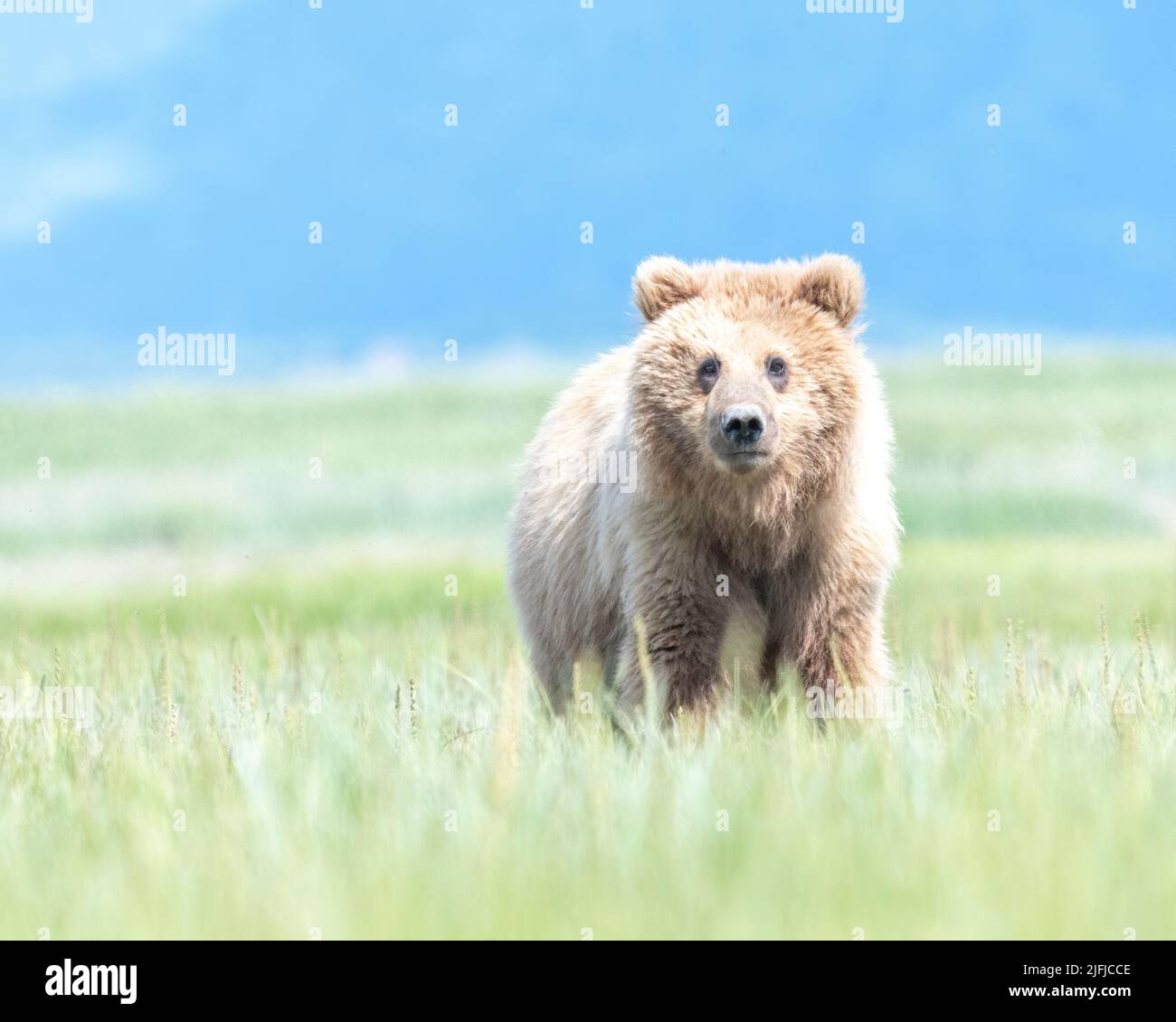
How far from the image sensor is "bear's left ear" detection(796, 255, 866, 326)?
715cm

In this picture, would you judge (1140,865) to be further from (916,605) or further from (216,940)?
(916,605)

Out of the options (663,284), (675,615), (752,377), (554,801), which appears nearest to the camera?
(554,801)

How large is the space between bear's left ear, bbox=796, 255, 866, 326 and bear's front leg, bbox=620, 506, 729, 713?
1222 mm

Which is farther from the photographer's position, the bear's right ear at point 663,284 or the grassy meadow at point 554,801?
the bear's right ear at point 663,284

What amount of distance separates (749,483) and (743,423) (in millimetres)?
470

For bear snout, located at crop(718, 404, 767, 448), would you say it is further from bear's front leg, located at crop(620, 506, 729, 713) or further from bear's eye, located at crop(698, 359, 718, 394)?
bear's front leg, located at crop(620, 506, 729, 713)

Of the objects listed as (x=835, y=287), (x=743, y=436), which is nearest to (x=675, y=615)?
(x=743, y=436)

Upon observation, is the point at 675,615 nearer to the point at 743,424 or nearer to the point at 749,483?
the point at 749,483

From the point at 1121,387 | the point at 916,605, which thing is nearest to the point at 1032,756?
the point at 916,605

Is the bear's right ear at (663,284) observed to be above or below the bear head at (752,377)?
above

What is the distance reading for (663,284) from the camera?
7332mm

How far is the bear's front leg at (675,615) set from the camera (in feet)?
23.4

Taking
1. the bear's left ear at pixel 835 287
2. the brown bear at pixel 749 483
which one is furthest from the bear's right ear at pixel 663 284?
the bear's left ear at pixel 835 287

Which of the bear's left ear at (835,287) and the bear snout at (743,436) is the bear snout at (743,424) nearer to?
the bear snout at (743,436)
